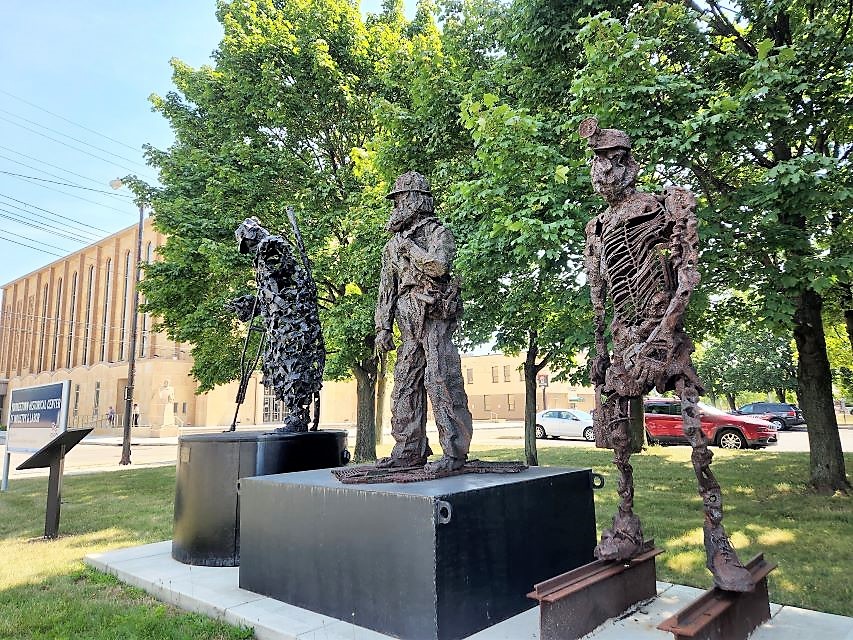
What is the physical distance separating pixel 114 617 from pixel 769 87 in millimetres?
8485

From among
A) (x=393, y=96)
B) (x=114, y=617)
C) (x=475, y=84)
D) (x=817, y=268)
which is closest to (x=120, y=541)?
(x=114, y=617)

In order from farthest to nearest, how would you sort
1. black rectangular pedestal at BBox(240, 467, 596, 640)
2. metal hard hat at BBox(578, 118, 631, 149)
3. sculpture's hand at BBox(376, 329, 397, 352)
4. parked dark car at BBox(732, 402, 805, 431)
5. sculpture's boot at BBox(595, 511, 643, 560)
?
parked dark car at BBox(732, 402, 805, 431) < sculpture's hand at BBox(376, 329, 397, 352) < metal hard hat at BBox(578, 118, 631, 149) < sculpture's boot at BBox(595, 511, 643, 560) < black rectangular pedestal at BBox(240, 467, 596, 640)

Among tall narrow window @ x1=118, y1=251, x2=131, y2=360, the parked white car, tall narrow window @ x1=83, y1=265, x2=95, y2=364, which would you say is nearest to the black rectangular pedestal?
the parked white car

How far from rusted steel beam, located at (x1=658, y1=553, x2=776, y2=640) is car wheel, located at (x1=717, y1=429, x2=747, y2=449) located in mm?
15846

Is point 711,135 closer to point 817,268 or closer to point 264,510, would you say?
point 817,268

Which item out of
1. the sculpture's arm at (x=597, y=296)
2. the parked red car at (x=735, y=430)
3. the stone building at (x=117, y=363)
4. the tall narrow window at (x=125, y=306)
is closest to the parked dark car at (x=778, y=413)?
the parked red car at (x=735, y=430)

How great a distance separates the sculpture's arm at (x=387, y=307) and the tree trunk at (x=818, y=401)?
7210mm

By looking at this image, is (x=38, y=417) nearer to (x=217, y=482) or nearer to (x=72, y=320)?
(x=217, y=482)

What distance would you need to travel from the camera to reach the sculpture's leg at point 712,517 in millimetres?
3418

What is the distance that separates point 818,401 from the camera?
904 cm

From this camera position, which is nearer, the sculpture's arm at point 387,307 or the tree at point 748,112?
the sculpture's arm at point 387,307

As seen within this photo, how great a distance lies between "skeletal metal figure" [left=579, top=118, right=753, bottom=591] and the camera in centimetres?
362

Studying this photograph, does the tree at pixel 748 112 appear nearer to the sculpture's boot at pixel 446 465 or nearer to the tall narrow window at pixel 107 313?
the sculpture's boot at pixel 446 465

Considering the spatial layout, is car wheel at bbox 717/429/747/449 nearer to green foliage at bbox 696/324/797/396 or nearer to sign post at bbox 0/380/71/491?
green foliage at bbox 696/324/797/396
